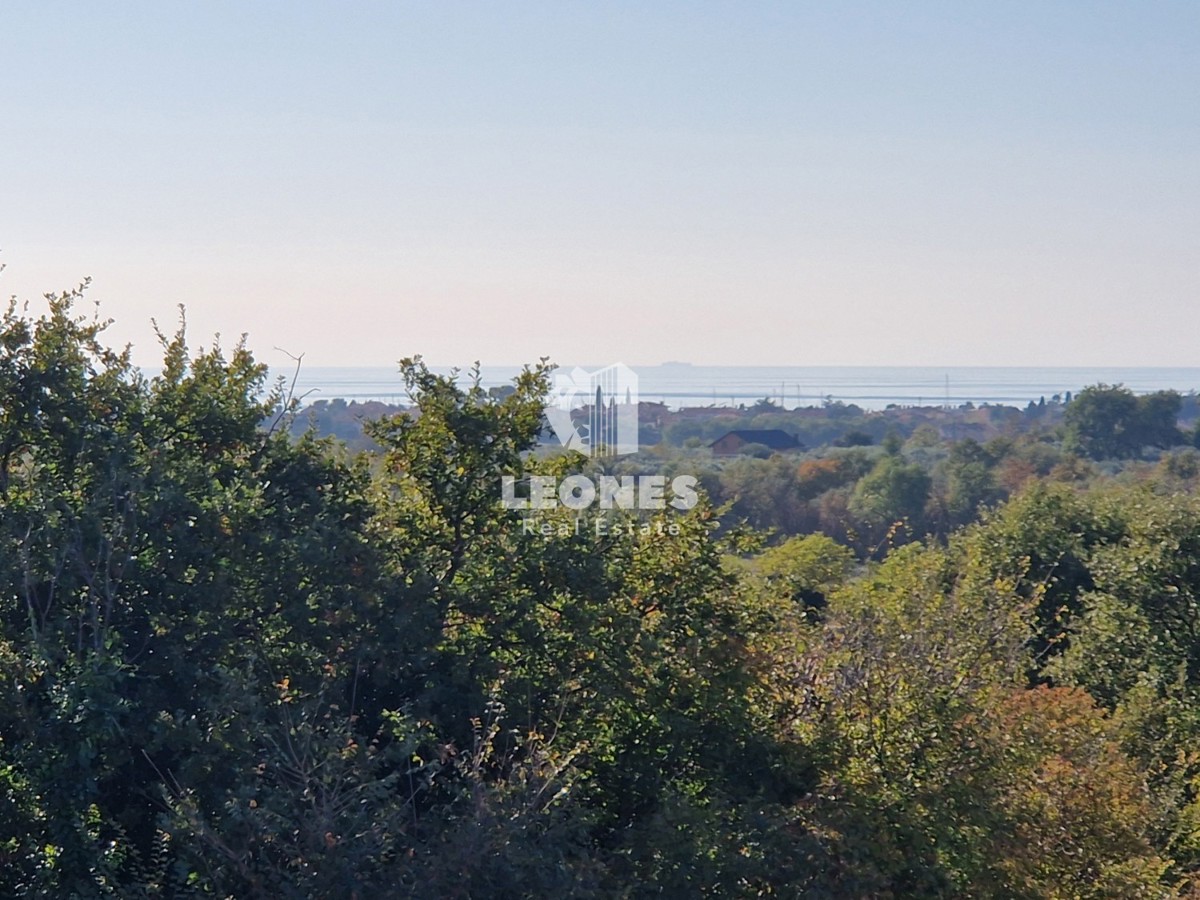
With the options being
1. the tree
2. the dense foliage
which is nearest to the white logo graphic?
the dense foliage

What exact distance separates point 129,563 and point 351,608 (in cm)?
186

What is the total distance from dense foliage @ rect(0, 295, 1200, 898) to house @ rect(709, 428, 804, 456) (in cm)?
8059

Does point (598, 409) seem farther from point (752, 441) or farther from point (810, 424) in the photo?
point (810, 424)

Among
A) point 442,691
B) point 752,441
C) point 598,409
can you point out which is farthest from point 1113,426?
point 442,691

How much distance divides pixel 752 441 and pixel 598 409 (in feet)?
259

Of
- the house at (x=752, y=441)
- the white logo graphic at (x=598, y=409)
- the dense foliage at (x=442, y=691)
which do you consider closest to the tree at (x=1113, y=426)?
the house at (x=752, y=441)

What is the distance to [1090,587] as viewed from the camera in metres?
24.3

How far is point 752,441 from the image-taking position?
331 feet

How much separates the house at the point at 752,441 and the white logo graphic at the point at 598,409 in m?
63.8

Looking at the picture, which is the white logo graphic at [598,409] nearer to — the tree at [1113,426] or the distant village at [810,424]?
the distant village at [810,424]

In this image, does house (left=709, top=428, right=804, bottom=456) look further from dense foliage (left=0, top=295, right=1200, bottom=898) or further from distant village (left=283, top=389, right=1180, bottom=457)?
dense foliage (left=0, top=295, right=1200, bottom=898)

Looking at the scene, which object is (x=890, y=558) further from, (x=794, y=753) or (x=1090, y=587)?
(x=794, y=753)

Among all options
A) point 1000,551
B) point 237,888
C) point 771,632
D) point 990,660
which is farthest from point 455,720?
point 1000,551

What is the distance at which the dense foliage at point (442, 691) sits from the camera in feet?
25.6
